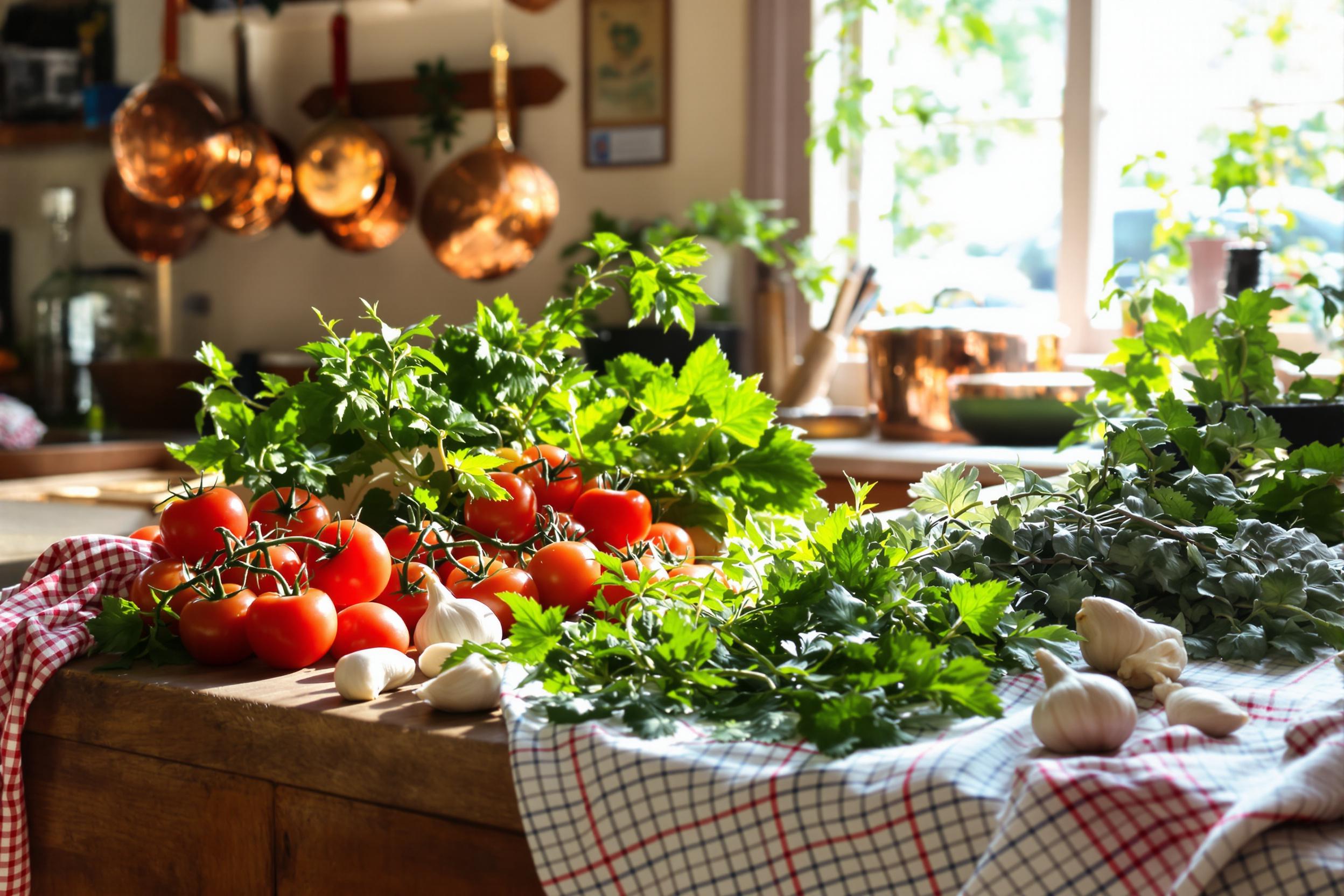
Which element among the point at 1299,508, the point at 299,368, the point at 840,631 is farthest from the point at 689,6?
the point at 840,631

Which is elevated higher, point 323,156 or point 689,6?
point 689,6

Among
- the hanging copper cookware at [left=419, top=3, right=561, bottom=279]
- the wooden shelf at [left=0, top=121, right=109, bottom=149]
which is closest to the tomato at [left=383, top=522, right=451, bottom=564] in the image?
the hanging copper cookware at [left=419, top=3, right=561, bottom=279]

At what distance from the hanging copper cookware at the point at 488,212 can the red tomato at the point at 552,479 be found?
181 centimetres

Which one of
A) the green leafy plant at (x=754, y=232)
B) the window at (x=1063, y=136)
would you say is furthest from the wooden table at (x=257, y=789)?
the window at (x=1063, y=136)

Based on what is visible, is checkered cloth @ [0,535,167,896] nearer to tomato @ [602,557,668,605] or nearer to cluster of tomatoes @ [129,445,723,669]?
cluster of tomatoes @ [129,445,723,669]

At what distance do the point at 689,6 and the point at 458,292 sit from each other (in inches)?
34.0

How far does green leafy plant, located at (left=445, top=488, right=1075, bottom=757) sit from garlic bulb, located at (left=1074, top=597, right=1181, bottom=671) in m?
0.01

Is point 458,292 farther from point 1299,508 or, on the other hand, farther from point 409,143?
point 1299,508

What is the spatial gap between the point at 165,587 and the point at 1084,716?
49 cm

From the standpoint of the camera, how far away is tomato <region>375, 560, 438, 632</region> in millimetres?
724

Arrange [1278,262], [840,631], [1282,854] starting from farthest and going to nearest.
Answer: [1278,262] < [840,631] < [1282,854]

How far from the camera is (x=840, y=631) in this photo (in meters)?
0.57

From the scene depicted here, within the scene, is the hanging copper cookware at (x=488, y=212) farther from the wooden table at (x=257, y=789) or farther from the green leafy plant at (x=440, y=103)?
the wooden table at (x=257, y=789)

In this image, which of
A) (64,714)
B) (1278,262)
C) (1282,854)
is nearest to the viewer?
(1282,854)
